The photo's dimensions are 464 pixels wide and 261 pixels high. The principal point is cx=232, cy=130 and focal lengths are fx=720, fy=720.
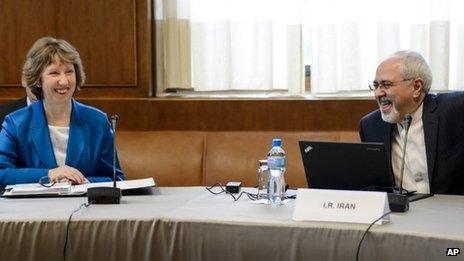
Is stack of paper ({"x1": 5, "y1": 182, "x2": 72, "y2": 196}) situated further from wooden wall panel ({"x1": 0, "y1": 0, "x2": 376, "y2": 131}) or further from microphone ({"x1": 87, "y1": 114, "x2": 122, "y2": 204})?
wooden wall panel ({"x1": 0, "y1": 0, "x2": 376, "y2": 131})

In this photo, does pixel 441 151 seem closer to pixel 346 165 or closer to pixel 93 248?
pixel 346 165

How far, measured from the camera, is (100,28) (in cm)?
471

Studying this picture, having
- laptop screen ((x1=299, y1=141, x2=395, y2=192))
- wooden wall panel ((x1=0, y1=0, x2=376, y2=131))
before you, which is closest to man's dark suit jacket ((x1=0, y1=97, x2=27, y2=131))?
wooden wall panel ((x1=0, y1=0, x2=376, y2=131))

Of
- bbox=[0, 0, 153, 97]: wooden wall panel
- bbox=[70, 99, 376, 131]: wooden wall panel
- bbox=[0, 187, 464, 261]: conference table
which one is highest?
bbox=[0, 0, 153, 97]: wooden wall panel

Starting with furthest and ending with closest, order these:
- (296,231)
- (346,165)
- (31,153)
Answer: (31,153) → (346,165) → (296,231)

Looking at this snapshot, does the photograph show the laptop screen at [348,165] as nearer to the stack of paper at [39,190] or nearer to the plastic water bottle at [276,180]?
the plastic water bottle at [276,180]

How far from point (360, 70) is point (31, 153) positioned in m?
2.08

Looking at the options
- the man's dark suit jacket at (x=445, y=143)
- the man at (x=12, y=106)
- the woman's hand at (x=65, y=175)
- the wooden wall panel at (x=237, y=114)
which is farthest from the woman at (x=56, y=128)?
the man's dark suit jacket at (x=445, y=143)

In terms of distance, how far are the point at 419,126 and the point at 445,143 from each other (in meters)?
0.17

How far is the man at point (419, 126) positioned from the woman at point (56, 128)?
1328 mm

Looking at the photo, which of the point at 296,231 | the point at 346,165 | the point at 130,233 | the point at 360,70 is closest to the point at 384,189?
the point at 346,165

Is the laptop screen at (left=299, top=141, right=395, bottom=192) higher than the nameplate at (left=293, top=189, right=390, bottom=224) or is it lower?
higher

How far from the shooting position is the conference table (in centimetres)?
222

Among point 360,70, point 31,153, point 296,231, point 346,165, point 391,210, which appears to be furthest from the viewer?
point 360,70
